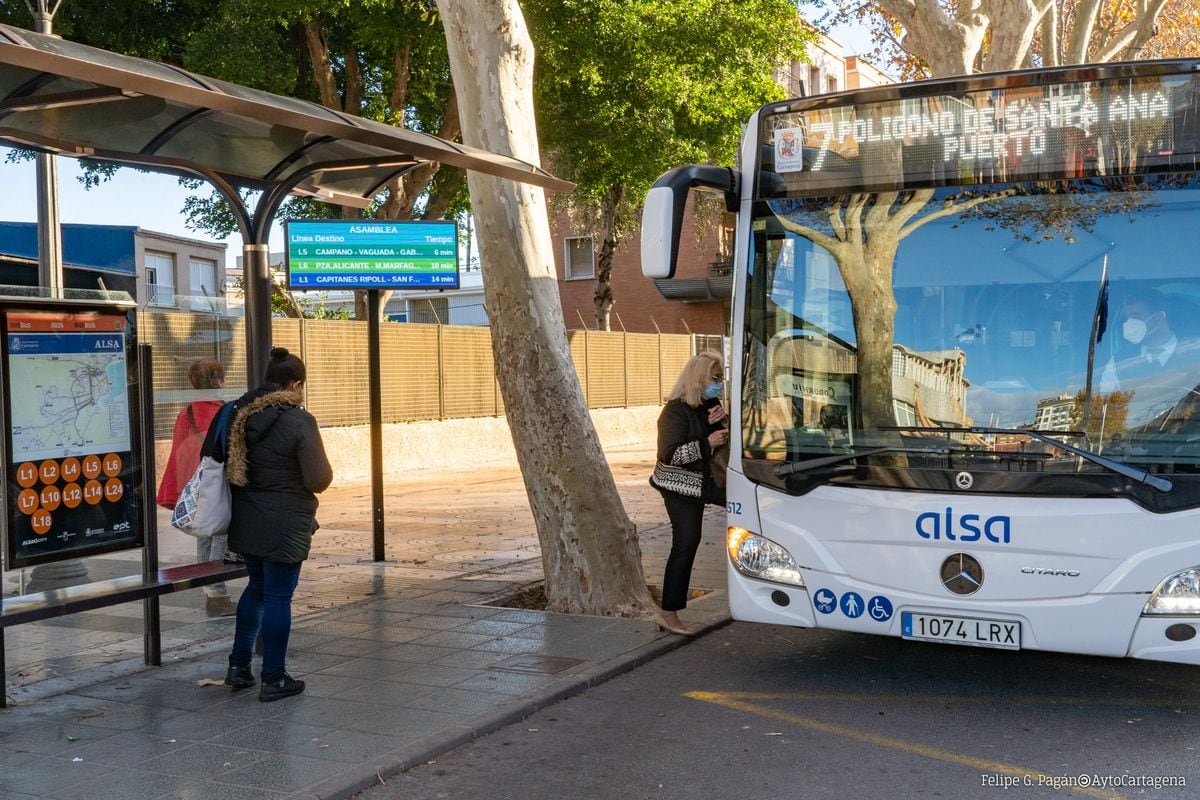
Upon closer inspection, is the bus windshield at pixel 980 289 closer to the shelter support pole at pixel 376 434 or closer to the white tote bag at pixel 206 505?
the white tote bag at pixel 206 505

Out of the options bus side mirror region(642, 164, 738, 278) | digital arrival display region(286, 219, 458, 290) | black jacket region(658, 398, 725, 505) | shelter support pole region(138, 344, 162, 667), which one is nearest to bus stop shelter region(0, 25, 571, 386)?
shelter support pole region(138, 344, 162, 667)

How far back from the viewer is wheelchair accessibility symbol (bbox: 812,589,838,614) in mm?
5953

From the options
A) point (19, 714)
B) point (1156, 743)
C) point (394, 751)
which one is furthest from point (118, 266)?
point (1156, 743)

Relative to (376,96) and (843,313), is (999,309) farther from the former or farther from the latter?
(376,96)

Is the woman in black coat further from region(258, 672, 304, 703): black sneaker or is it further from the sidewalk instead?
the sidewalk

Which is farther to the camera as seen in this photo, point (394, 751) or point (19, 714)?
point (19, 714)

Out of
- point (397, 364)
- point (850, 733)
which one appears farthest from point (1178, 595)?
Answer: point (397, 364)

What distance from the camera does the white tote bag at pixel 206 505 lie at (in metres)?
5.96

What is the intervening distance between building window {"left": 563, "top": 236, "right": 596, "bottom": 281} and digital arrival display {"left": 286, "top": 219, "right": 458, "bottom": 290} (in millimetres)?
30519

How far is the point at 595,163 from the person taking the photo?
22703 millimetres

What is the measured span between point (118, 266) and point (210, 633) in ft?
51.0

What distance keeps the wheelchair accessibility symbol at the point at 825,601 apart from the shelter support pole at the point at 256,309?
3.29 m

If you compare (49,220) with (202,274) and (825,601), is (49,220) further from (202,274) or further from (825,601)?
(202,274)

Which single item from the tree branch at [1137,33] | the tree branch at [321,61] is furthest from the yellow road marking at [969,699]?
the tree branch at [321,61]
